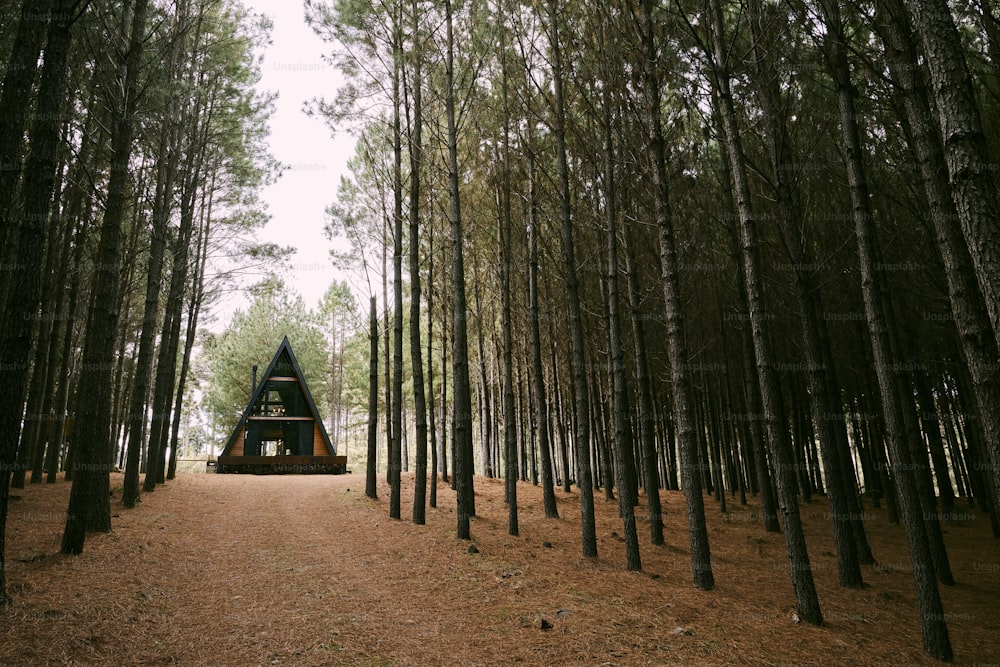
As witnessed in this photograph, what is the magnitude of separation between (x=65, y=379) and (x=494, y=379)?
48.2ft

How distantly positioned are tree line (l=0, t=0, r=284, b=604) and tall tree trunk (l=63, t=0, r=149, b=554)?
0.02m

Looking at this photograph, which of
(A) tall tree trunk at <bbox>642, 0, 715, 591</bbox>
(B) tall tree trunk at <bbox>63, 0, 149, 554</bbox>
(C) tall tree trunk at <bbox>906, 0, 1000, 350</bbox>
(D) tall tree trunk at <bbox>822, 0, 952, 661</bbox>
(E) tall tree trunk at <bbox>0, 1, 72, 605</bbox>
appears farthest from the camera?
(B) tall tree trunk at <bbox>63, 0, 149, 554</bbox>

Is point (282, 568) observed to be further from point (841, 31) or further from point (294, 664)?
point (841, 31)

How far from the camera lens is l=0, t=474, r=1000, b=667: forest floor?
4.46m

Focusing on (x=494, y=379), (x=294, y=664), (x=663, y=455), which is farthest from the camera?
(x=494, y=379)

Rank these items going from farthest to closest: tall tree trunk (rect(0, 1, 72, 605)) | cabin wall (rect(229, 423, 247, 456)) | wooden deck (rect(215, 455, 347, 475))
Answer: cabin wall (rect(229, 423, 247, 456))
wooden deck (rect(215, 455, 347, 475))
tall tree trunk (rect(0, 1, 72, 605))

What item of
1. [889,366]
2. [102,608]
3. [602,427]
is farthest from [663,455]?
[102,608]

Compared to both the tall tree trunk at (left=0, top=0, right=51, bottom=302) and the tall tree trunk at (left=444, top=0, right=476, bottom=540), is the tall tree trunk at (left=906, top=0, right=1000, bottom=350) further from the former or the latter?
the tall tree trunk at (left=0, top=0, right=51, bottom=302)

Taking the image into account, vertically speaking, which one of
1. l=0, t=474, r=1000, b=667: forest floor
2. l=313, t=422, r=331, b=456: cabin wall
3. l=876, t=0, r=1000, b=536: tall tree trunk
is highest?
l=876, t=0, r=1000, b=536: tall tree trunk

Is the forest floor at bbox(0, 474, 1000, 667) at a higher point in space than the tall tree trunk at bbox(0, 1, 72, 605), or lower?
lower

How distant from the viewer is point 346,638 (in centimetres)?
484

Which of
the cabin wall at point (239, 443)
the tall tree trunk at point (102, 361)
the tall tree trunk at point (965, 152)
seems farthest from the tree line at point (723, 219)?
the cabin wall at point (239, 443)

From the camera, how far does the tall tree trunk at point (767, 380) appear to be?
519cm

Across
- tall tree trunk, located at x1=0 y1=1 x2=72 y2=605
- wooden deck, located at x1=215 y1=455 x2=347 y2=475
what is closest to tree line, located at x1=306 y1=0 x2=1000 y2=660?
tall tree trunk, located at x1=0 y1=1 x2=72 y2=605
